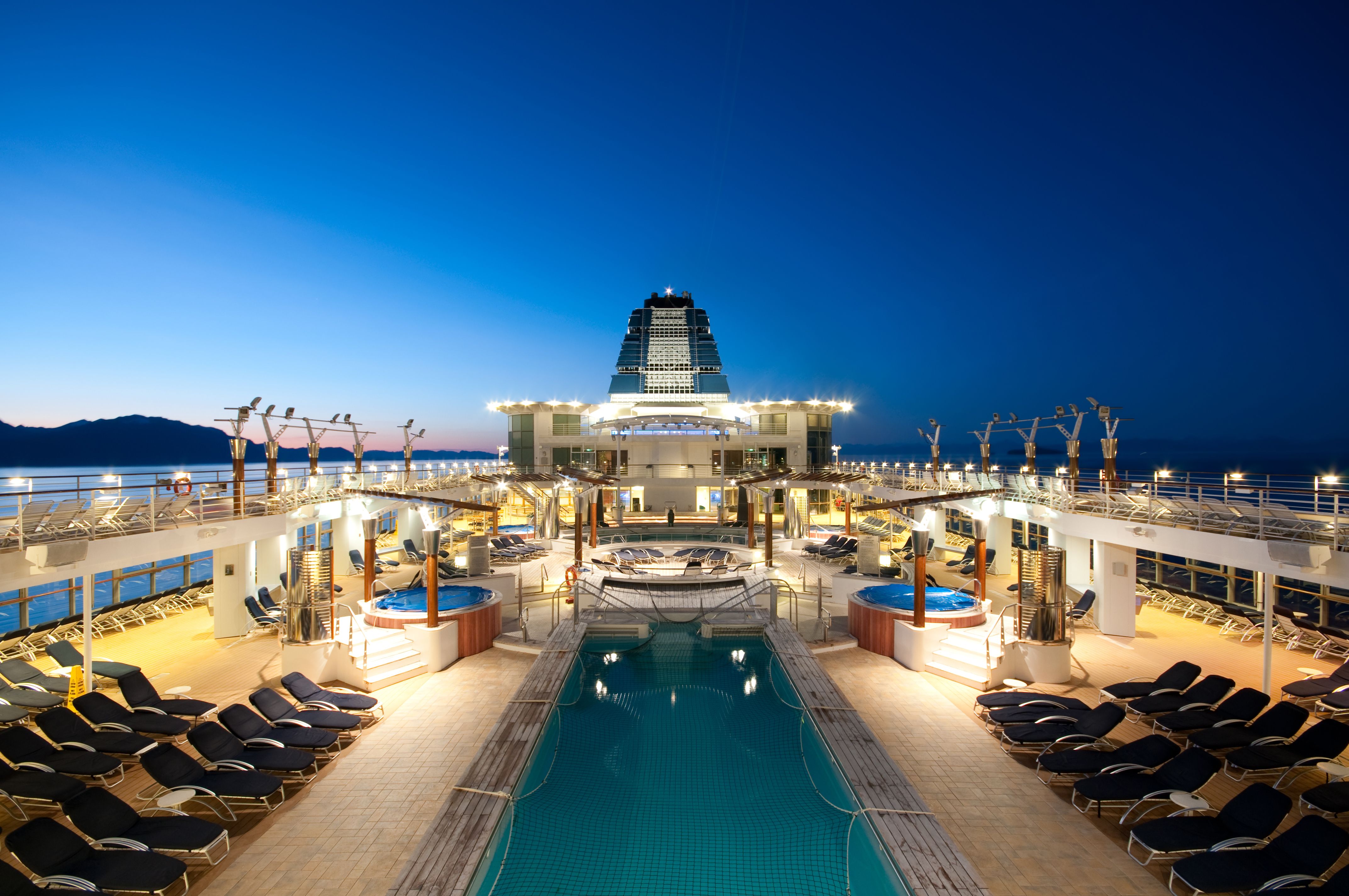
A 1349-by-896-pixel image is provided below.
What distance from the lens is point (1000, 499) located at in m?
16.3

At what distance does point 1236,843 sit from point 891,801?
8.45 feet

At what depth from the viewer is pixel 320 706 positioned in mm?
7730

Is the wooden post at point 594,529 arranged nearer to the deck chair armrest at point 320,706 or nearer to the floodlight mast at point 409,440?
the floodlight mast at point 409,440

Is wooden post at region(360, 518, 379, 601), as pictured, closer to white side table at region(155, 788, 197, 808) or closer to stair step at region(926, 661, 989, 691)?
white side table at region(155, 788, 197, 808)

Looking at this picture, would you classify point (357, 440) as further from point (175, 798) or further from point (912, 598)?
point (912, 598)

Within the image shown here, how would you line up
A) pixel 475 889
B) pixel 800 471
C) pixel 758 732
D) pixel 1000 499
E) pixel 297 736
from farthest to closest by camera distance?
pixel 800 471, pixel 1000 499, pixel 758 732, pixel 297 736, pixel 475 889

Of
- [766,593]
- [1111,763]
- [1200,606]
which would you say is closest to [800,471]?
[766,593]

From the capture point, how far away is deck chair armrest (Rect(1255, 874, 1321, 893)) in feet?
14.5

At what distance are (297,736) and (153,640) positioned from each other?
7.13 m

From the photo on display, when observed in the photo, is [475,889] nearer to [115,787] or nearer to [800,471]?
[115,787]

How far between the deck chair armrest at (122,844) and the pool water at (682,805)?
2.61 meters

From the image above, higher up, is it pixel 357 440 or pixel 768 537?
pixel 357 440

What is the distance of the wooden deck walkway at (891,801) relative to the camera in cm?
473

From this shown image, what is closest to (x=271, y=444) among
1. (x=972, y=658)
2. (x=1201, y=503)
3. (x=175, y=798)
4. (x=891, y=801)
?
(x=175, y=798)
